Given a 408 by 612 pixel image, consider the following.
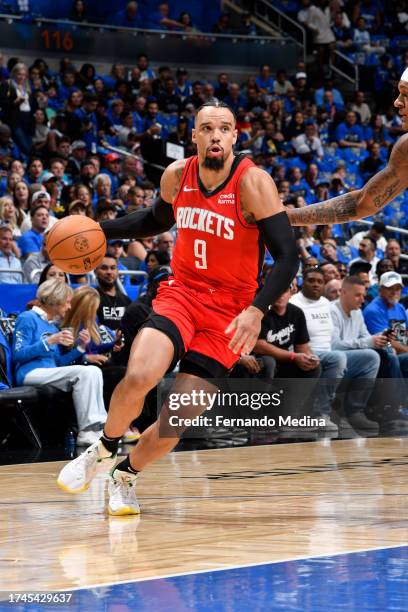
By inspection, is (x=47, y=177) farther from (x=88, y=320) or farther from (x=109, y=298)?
(x=88, y=320)

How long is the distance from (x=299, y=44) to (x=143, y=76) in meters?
4.95

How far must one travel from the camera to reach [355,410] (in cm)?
1096

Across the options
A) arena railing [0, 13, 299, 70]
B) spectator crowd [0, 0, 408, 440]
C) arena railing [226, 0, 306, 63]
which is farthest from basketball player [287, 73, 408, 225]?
arena railing [226, 0, 306, 63]

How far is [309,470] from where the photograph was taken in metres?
7.36

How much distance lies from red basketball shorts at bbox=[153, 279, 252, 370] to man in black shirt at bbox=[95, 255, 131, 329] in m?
4.56

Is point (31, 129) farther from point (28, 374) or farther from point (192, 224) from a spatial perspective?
point (192, 224)

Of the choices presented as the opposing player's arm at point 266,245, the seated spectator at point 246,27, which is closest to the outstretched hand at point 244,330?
the opposing player's arm at point 266,245

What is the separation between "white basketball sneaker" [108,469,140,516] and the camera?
5387 millimetres

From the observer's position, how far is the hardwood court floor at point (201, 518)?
13.1ft

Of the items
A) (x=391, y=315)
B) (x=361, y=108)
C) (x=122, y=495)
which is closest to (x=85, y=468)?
(x=122, y=495)

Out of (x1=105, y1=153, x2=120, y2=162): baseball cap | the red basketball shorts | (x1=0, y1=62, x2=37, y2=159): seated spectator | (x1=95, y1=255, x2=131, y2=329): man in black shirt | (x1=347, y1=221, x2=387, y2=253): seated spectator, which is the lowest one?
(x1=347, y1=221, x2=387, y2=253): seated spectator

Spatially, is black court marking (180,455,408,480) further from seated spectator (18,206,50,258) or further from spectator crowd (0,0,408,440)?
seated spectator (18,206,50,258)

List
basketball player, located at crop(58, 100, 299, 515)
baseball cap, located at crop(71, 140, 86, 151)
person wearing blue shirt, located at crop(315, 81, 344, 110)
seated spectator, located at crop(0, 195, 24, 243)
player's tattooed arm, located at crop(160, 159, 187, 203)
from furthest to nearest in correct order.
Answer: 1. person wearing blue shirt, located at crop(315, 81, 344, 110)
2. baseball cap, located at crop(71, 140, 86, 151)
3. seated spectator, located at crop(0, 195, 24, 243)
4. player's tattooed arm, located at crop(160, 159, 187, 203)
5. basketball player, located at crop(58, 100, 299, 515)

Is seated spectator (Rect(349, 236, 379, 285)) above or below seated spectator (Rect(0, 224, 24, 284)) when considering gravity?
below
